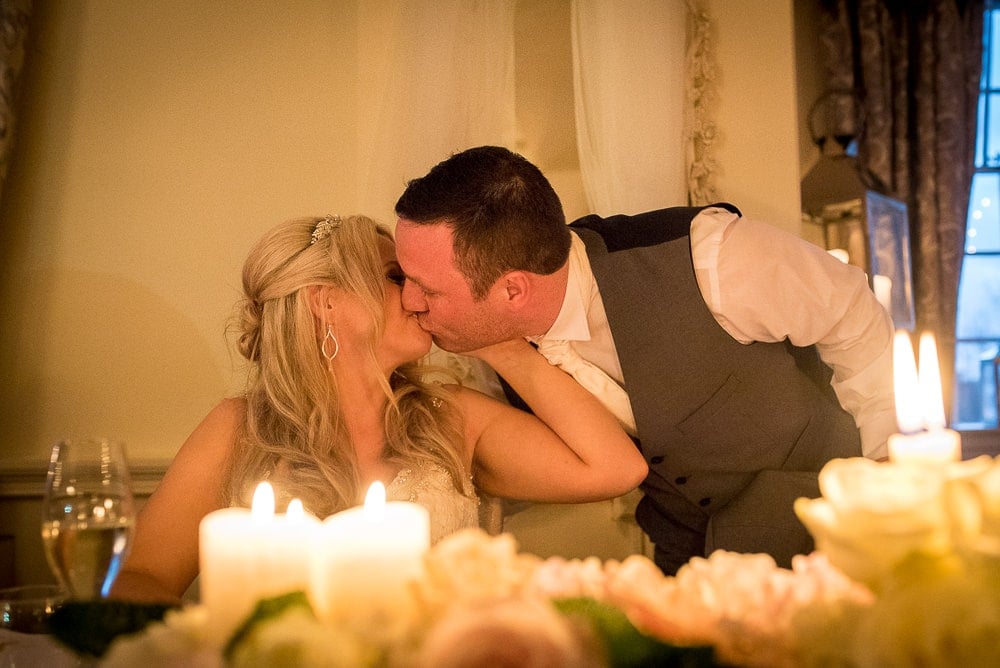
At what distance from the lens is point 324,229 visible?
6.60 feet

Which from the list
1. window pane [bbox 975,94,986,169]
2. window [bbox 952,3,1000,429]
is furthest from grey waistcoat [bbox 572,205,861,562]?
window pane [bbox 975,94,986,169]

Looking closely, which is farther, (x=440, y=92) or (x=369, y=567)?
(x=440, y=92)

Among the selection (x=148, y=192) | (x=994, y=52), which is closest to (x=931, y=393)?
(x=148, y=192)

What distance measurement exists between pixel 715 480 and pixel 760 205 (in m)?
0.85

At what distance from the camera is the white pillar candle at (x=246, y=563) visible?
2.19 ft

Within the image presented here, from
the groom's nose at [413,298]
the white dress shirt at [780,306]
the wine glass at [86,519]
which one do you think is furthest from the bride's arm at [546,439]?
the wine glass at [86,519]

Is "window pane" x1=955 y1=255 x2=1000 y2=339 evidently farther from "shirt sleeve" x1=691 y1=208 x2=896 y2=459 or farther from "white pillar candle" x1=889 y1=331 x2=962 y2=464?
"white pillar candle" x1=889 y1=331 x2=962 y2=464

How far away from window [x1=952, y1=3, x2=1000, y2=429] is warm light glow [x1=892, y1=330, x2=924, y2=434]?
424 centimetres

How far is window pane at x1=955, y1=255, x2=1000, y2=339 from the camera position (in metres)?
4.57

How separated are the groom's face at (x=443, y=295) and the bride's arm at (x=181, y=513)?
19.3 inches

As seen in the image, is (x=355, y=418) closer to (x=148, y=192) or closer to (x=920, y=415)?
(x=148, y=192)

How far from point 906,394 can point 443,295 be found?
1.25 m

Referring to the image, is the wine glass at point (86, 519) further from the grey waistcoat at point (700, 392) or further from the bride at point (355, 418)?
the grey waistcoat at point (700, 392)

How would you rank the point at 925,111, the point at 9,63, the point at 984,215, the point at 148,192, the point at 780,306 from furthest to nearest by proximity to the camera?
the point at 984,215, the point at 925,111, the point at 148,192, the point at 9,63, the point at 780,306
